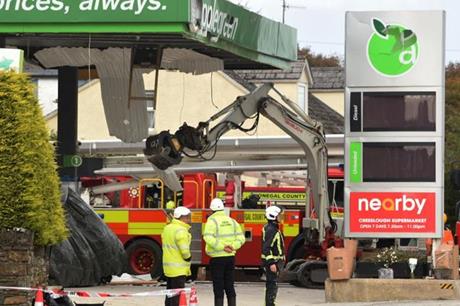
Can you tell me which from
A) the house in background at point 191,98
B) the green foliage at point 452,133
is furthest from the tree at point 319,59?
the house in background at point 191,98

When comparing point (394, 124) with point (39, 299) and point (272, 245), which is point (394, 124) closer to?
point (272, 245)

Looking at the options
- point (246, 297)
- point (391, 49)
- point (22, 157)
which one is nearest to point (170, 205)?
point (246, 297)

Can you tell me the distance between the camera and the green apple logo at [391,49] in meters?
22.2

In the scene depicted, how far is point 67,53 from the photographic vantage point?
26.1 m

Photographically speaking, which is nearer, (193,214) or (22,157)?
(22,157)

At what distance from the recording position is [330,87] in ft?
200

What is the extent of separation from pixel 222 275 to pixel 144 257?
37.9 feet

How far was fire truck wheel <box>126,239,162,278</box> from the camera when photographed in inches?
1166

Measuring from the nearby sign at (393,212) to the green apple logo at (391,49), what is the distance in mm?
2107

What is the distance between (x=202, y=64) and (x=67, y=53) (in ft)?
9.05

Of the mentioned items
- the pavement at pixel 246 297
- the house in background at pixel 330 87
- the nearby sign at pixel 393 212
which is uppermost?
the house in background at pixel 330 87

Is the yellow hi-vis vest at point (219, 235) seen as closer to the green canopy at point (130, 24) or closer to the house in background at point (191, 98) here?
the green canopy at point (130, 24)

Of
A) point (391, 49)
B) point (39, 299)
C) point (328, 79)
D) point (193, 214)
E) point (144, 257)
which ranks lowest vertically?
point (144, 257)

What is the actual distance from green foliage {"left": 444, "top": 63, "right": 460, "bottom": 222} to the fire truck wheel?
22.4ft
